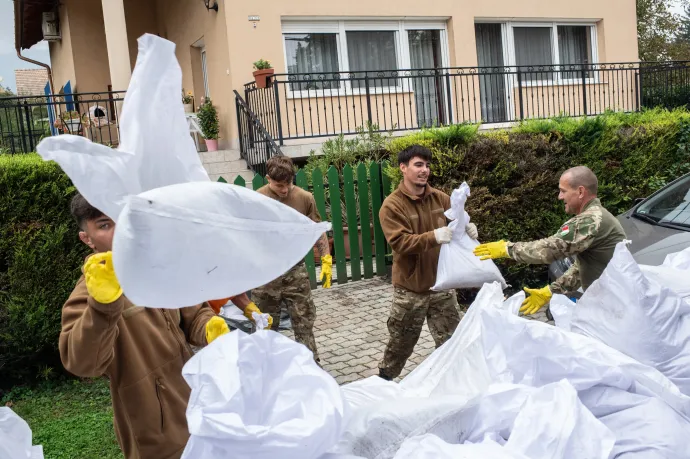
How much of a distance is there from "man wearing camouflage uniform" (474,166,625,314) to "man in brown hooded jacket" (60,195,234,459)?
2.12 metres

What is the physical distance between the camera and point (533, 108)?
43.9 feet

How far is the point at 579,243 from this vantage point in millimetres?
3656

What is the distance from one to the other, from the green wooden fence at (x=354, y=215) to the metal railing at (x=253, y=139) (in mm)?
1730

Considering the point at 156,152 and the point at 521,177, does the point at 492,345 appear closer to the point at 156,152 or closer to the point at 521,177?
the point at 156,152

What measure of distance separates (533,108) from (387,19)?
3808 mm

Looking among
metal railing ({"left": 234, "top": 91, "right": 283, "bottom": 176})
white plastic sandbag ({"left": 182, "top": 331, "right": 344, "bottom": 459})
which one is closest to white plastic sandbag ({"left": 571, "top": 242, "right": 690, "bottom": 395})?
white plastic sandbag ({"left": 182, "top": 331, "right": 344, "bottom": 459})

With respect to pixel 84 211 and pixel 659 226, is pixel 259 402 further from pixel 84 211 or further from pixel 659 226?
pixel 659 226

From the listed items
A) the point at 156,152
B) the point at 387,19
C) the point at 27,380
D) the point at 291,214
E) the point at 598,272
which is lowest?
the point at 27,380

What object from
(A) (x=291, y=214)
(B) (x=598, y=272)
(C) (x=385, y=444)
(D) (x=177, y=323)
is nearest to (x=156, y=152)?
(A) (x=291, y=214)

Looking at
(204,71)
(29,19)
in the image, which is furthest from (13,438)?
(29,19)

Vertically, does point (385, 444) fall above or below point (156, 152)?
below

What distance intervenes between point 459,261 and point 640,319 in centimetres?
194

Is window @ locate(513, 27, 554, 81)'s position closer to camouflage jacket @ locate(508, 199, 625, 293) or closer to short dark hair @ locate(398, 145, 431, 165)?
short dark hair @ locate(398, 145, 431, 165)

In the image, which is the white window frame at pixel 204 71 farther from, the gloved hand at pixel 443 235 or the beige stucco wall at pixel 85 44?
the gloved hand at pixel 443 235
